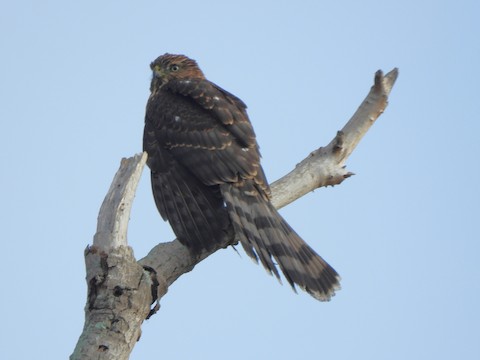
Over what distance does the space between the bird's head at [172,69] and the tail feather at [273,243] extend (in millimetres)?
2232

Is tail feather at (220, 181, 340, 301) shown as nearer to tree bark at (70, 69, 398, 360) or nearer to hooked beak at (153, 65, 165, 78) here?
tree bark at (70, 69, 398, 360)

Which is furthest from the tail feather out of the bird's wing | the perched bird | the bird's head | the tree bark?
the bird's head

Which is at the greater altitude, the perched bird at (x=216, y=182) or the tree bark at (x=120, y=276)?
the perched bird at (x=216, y=182)

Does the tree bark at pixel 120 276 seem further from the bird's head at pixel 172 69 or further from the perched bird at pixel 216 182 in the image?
the bird's head at pixel 172 69

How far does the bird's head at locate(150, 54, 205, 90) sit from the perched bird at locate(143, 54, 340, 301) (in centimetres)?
59

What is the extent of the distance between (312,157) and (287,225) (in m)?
0.61

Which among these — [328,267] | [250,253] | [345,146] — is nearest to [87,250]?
[250,253]

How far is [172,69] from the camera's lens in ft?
30.1

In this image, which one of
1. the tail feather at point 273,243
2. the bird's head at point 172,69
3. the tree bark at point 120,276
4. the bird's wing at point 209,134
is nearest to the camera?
the tree bark at point 120,276

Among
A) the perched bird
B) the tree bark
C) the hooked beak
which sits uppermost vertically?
the hooked beak

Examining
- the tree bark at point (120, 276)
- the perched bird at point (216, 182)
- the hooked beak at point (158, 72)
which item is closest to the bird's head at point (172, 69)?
the hooked beak at point (158, 72)

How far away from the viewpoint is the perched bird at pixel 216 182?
665 cm

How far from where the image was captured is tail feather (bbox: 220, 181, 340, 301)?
6.46m

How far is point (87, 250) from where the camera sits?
18.2 feet
